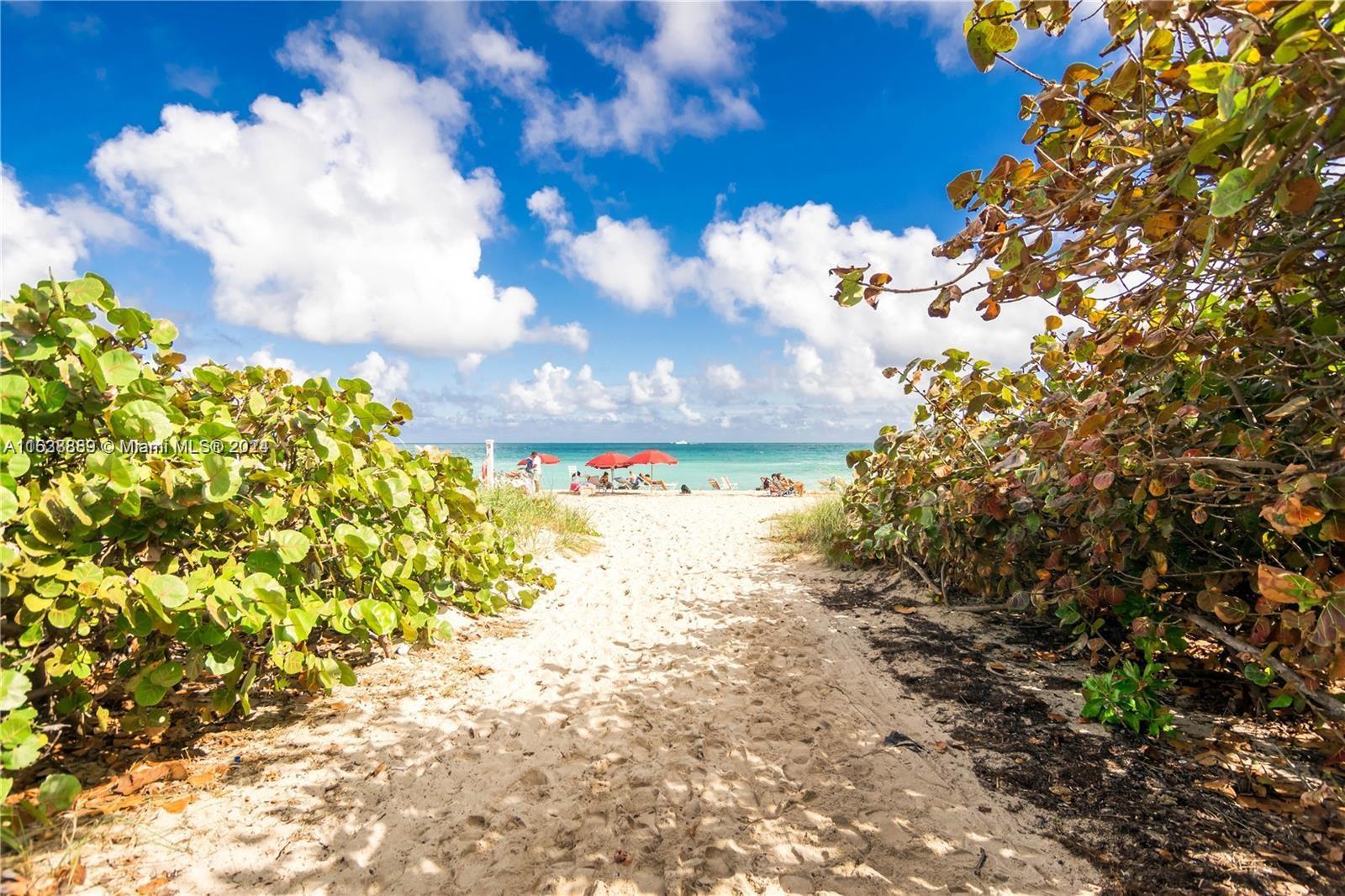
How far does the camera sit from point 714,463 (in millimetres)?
67875

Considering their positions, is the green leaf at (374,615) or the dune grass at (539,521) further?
the dune grass at (539,521)

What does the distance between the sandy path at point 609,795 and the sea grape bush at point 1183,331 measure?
1.31 metres

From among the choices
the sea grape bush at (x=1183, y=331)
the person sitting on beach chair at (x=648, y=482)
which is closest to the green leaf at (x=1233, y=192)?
the sea grape bush at (x=1183, y=331)

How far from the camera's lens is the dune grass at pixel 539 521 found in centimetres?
754

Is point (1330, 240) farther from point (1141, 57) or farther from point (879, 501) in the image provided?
point (879, 501)

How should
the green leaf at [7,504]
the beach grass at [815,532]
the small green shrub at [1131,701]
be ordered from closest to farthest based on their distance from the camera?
the green leaf at [7,504] < the small green shrub at [1131,701] < the beach grass at [815,532]

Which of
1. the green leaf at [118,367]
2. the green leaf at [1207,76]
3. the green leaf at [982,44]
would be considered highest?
the green leaf at [982,44]

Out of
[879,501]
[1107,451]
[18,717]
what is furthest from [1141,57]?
[879,501]

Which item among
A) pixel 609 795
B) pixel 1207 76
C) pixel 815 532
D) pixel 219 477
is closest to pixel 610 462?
pixel 815 532

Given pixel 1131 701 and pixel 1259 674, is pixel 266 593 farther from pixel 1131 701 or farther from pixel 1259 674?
pixel 1259 674

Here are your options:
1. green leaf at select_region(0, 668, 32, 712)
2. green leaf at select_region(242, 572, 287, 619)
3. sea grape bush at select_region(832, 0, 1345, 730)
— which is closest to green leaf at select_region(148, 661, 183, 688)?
green leaf at select_region(242, 572, 287, 619)

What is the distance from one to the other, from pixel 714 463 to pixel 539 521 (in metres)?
59.6

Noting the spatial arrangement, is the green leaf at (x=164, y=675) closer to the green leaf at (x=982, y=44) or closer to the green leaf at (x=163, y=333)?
the green leaf at (x=163, y=333)

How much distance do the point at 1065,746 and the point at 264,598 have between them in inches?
148
